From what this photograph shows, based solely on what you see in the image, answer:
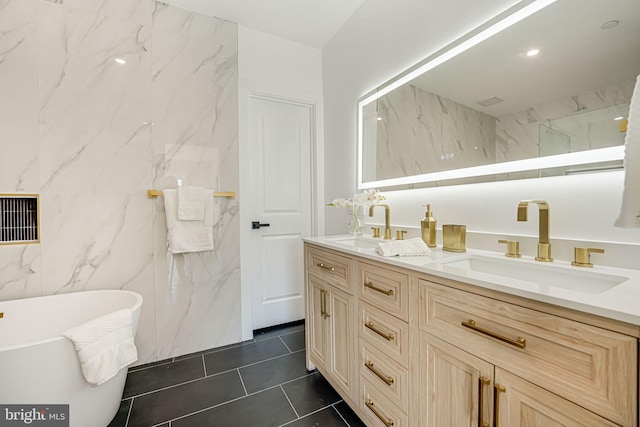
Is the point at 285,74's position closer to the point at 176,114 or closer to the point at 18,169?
the point at 176,114

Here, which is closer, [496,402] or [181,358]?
[496,402]

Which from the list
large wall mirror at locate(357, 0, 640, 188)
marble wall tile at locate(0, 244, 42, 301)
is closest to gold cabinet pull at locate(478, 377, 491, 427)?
large wall mirror at locate(357, 0, 640, 188)

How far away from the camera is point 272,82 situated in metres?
2.45

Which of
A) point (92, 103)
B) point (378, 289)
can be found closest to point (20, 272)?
point (92, 103)

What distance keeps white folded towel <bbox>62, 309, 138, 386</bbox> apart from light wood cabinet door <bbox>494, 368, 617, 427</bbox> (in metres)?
1.54

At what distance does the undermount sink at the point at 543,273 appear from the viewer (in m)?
0.83

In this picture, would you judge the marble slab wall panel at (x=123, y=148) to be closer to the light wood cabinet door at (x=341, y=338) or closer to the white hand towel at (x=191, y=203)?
the white hand towel at (x=191, y=203)

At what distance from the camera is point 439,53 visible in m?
1.48

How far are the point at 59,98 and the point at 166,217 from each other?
976mm

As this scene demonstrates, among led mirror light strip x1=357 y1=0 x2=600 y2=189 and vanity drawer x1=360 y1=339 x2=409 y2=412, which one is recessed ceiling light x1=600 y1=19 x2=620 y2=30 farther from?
vanity drawer x1=360 y1=339 x2=409 y2=412

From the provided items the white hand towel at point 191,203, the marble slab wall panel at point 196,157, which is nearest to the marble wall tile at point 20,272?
the marble slab wall panel at point 196,157

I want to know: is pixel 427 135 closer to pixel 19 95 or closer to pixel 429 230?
pixel 429 230

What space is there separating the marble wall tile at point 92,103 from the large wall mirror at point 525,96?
183cm

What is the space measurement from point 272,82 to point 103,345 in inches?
87.1
